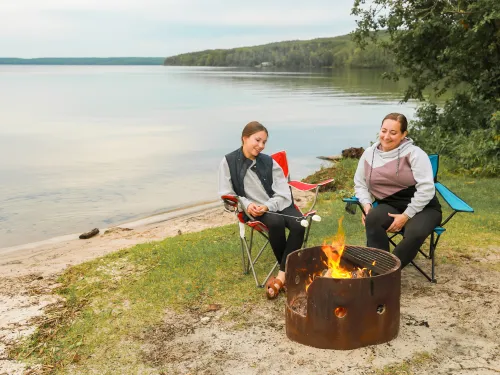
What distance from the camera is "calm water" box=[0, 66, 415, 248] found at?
11.2 m

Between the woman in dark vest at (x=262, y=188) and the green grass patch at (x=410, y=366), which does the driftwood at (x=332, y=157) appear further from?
the green grass patch at (x=410, y=366)

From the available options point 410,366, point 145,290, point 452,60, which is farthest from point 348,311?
point 452,60

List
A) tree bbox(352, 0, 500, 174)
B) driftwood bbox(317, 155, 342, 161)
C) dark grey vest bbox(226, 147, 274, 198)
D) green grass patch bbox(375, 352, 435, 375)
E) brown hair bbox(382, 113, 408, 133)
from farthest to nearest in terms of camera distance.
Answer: driftwood bbox(317, 155, 342, 161)
tree bbox(352, 0, 500, 174)
dark grey vest bbox(226, 147, 274, 198)
brown hair bbox(382, 113, 408, 133)
green grass patch bbox(375, 352, 435, 375)

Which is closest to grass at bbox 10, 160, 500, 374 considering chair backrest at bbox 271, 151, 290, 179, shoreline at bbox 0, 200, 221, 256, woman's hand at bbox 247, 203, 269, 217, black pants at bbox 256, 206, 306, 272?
black pants at bbox 256, 206, 306, 272

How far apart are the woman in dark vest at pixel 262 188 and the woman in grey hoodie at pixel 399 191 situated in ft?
2.00

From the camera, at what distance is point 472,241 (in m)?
5.27

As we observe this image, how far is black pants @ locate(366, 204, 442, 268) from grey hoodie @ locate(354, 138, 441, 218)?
2.7 inches

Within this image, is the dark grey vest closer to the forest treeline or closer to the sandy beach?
the sandy beach

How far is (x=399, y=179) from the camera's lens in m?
4.14

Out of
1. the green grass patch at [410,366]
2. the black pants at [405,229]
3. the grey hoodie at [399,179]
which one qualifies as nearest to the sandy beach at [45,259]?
the green grass patch at [410,366]

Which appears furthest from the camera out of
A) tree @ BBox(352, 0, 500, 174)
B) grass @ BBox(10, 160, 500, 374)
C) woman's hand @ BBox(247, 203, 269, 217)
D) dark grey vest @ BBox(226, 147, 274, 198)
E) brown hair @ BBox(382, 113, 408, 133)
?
tree @ BBox(352, 0, 500, 174)

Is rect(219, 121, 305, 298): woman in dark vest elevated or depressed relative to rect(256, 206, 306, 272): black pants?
elevated

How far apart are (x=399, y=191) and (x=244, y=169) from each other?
4.08 feet

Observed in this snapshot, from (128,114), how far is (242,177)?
1154 inches
